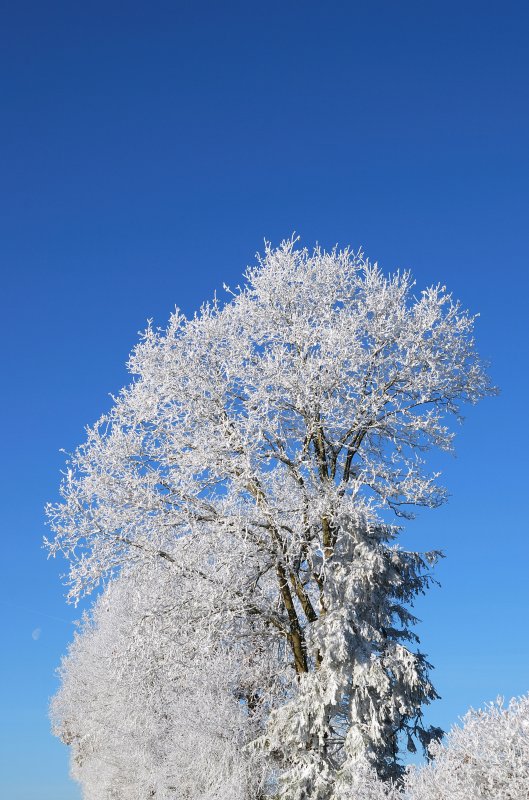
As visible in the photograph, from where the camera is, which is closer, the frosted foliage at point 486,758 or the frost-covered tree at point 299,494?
the frosted foliage at point 486,758

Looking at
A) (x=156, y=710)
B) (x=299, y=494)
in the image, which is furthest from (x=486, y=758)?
(x=156, y=710)

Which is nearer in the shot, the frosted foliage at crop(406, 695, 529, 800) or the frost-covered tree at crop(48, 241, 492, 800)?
the frosted foliage at crop(406, 695, 529, 800)

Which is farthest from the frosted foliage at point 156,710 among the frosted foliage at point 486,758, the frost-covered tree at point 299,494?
the frosted foliage at point 486,758

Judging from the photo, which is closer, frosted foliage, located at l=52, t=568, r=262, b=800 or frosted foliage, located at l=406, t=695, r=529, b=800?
frosted foliage, located at l=406, t=695, r=529, b=800

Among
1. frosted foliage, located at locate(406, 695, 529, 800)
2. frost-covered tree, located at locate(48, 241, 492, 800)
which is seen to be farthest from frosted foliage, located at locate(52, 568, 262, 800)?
frosted foliage, located at locate(406, 695, 529, 800)

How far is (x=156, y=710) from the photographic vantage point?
27.4 meters

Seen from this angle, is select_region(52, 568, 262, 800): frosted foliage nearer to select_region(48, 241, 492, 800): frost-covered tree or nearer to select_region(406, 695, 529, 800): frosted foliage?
select_region(48, 241, 492, 800): frost-covered tree

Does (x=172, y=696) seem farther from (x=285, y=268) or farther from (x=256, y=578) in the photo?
(x=285, y=268)

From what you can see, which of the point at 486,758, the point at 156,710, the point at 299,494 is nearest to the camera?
the point at 486,758

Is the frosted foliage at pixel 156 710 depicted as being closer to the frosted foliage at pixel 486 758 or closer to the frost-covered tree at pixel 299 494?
the frost-covered tree at pixel 299 494

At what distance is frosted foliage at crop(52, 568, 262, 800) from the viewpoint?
17.8m

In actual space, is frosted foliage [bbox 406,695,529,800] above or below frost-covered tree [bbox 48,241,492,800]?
below

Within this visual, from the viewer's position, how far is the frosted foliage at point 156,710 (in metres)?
17.8

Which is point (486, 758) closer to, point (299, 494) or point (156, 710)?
Answer: point (299, 494)
